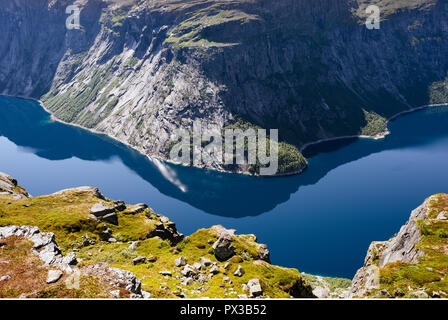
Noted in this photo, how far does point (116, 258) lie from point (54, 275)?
667 inches

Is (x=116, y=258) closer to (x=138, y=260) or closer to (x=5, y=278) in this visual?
(x=138, y=260)

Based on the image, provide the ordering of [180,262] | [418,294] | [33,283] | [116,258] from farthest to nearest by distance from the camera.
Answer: [116,258] → [180,262] → [418,294] → [33,283]

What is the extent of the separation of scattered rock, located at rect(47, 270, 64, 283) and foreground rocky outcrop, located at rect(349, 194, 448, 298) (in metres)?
30.4

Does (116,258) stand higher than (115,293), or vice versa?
(115,293)

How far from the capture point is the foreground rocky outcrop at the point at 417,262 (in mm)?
33188

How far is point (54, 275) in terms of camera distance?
26938 mm

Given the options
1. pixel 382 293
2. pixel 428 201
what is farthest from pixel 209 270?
pixel 428 201

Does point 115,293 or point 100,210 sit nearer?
point 115,293

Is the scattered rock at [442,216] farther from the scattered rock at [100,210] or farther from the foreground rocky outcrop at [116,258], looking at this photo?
the scattered rock at [100,210]

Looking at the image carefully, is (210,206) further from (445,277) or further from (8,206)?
(445,277)

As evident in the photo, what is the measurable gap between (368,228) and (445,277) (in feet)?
424

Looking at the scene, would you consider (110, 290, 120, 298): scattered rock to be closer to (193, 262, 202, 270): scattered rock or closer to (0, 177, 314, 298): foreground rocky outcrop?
(0, 177, 314, 298): foreground rocky outcrop

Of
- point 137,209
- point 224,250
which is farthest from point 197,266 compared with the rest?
point 137,209

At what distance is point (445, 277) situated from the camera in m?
34.5
